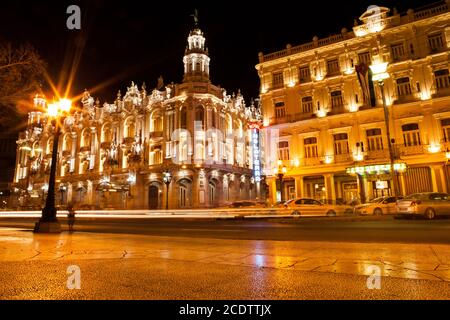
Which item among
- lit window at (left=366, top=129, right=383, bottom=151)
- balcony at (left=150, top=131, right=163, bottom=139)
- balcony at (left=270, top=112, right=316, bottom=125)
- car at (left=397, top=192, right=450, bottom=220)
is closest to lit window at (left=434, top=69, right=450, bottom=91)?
lit window at (left=366, top=129, right=383, bottom=151)

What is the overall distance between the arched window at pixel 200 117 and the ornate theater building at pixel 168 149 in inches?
5.2

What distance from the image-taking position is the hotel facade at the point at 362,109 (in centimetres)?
2506

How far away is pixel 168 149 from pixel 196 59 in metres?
13.9

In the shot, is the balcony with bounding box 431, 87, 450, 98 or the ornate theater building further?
the ornate theater building

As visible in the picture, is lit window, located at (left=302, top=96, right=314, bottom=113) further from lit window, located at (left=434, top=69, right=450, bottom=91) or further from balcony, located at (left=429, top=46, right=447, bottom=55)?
balcony, located at (left=429, top=46, right=447, bottom=55)

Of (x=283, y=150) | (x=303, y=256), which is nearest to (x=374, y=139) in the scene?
(x=283, y=150)

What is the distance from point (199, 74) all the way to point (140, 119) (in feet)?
36.6

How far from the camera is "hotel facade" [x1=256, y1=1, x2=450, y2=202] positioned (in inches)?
987

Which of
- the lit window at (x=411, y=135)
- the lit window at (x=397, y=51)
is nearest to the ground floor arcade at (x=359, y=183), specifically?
the lit window at (x=411, y=135)

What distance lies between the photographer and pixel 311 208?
22.5 meters

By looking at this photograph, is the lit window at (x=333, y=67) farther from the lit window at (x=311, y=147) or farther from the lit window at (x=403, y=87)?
the lit window at (x=311, y=147)

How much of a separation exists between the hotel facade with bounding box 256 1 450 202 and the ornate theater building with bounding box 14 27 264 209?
5.52 m
